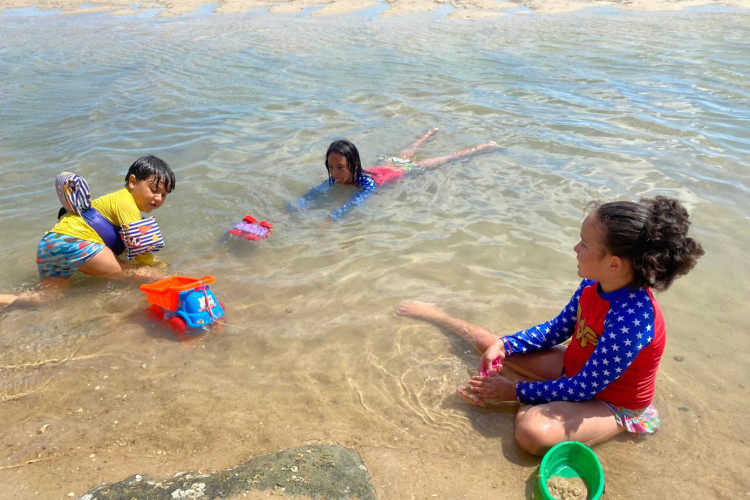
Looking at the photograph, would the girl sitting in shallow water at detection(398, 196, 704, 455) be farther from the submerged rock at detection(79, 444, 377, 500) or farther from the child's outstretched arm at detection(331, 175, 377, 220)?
the child's outstretched arm at detection(331, 175, 377, 220)

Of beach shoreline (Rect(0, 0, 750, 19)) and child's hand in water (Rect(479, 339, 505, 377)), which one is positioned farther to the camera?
beach shoreline (Rect(0, 0, 750, 19))

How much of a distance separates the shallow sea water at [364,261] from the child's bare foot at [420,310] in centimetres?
9

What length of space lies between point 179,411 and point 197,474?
23.0 inches

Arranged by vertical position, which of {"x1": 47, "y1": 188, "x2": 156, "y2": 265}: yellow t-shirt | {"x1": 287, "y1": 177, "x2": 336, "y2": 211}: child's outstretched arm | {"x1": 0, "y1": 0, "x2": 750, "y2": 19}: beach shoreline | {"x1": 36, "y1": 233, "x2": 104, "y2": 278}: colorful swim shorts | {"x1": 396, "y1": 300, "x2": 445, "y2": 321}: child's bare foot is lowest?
{"x1": 396, "y1": 300, "x2": 445, "y2": 321}: child's bare foot

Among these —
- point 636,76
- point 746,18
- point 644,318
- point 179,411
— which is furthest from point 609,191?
point 746,18

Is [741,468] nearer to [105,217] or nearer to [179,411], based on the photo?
[179,411]

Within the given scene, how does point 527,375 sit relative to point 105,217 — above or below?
below

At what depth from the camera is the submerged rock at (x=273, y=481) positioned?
2025 mm

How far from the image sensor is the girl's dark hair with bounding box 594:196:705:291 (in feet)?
7.55

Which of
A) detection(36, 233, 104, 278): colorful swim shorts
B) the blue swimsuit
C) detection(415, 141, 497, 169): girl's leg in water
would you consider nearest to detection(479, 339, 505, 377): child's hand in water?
the blue swimsuit

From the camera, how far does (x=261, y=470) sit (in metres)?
2.19

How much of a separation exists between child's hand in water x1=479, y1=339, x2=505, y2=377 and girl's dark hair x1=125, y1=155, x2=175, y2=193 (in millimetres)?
2674

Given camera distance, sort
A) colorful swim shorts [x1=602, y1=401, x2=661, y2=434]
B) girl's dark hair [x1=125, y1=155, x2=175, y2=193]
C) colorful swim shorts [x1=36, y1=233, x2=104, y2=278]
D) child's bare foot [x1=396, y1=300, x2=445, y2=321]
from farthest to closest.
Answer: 1. girl's dark hair [x1=125, y1=155, x2=175, y2=193]
2. colorful swim shorts [x1=36, y1=233, x2=104, y2=278]
3. child's bare foot [x1=396, y1=300, x2=445, y2=321]
4. colorful swim shorts [x1=602, y1=401, x2=661, y2=434]

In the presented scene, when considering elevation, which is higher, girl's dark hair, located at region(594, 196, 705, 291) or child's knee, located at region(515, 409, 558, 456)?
girl's dark hair, located at region(594, 196, 705, 291)
